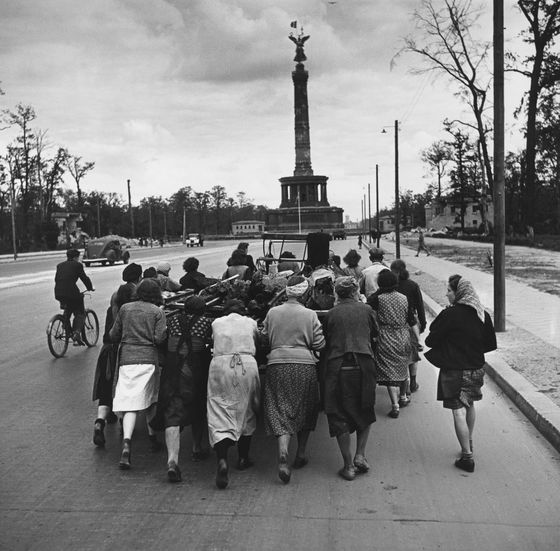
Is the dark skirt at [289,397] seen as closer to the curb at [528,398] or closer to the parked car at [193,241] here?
the curb at [528,398]

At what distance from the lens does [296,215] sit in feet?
306

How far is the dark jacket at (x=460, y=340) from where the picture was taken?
5.93m

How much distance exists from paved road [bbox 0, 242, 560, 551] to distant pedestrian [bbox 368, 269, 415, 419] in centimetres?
54

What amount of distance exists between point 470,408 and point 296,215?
8770 cm

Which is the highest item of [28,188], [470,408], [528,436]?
[28,188]

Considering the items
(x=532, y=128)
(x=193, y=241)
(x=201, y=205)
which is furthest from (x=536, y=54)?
(x=201, y=205)

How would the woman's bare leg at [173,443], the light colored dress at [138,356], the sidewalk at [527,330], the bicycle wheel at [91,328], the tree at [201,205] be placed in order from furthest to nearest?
the tree at [201,205], the bicycle wheel at [91,328], the sidewalk at [527,330], the light colored dress at [138,356], the woman's bare leg at [173,443]

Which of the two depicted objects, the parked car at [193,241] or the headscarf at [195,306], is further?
the parked car at [193,241]

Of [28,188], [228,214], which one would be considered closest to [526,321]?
[28,188]

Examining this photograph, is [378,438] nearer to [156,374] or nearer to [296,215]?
[156,374]

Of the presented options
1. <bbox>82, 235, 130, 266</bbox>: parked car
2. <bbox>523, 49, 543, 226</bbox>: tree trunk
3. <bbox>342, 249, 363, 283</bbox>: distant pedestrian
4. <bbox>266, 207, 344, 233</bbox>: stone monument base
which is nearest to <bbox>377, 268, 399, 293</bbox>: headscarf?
<bbox>342, 249, 363, 283</bbox>: distant pedestrian

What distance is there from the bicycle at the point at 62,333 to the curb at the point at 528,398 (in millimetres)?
6634

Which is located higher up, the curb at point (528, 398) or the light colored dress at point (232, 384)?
the light colored dress at point (232, 384)

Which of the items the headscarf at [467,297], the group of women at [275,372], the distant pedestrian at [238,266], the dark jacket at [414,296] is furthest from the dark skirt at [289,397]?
the distant pedestrian at [238,266]
